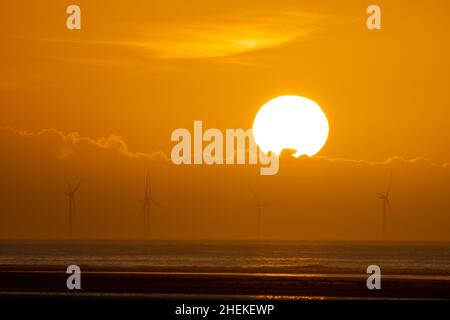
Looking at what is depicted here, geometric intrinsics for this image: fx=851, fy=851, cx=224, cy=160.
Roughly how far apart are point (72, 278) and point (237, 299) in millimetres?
23974

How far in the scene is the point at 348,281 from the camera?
68.9m

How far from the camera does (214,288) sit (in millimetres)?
59250

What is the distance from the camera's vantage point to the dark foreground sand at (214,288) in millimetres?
52938

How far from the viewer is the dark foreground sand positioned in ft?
174

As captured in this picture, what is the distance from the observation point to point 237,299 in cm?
5031
